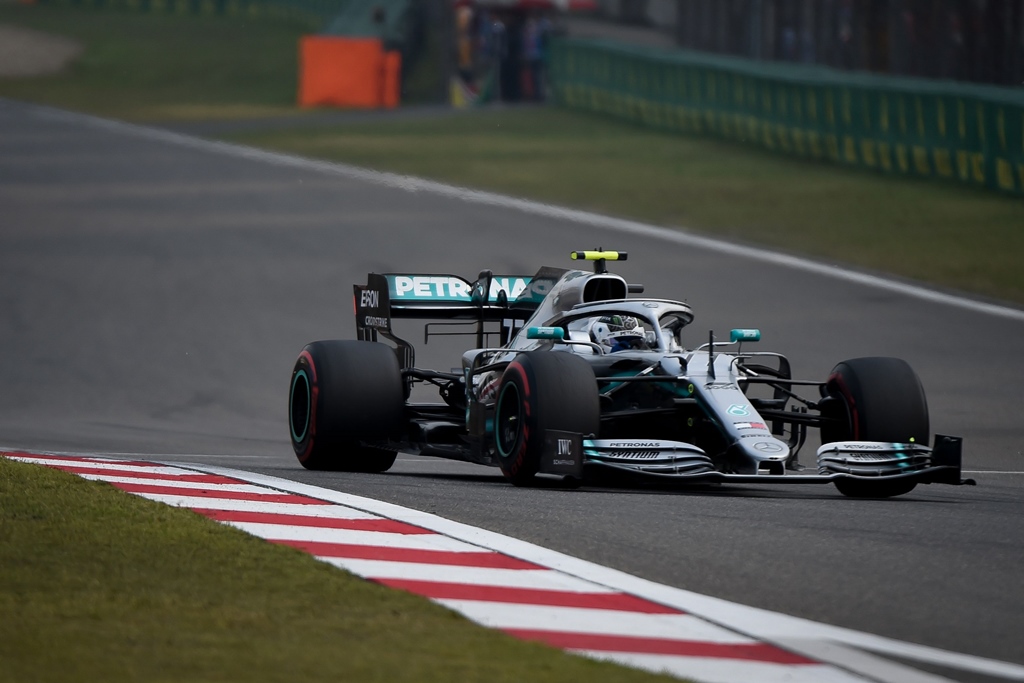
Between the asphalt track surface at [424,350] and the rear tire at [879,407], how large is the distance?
0.38 m

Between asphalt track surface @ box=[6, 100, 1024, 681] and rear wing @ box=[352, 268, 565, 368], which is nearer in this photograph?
asphalt track surface @ box=[6, 100, 1024, 681]

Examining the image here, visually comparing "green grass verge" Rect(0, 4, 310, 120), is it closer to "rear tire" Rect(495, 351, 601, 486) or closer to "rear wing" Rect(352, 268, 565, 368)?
"rear wing" Rect(352, 268, 565, 368)

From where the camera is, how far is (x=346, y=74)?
4850 centimetres

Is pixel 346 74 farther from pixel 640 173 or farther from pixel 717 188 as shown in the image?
pixel 717 188

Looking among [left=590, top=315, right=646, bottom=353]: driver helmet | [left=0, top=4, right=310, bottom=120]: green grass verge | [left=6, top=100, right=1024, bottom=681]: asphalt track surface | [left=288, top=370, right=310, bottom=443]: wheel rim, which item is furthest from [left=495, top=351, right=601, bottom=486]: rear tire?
[left=0, top=4, right=310, bottom=120]: green grass verge

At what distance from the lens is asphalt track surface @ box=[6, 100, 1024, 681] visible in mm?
8031

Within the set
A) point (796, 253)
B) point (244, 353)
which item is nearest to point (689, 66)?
point (796, 253)

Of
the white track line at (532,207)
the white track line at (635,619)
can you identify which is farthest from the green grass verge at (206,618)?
the white track line at (532,207)

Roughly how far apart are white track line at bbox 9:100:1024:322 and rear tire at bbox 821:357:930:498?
30.4 ft

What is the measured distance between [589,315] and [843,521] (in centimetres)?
299

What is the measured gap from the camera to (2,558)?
25.0ft

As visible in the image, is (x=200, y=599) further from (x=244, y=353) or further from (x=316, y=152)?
(x=316, y=152)

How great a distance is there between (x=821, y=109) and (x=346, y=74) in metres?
18.9

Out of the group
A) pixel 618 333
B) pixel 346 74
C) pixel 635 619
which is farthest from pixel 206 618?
pixel 346 74
